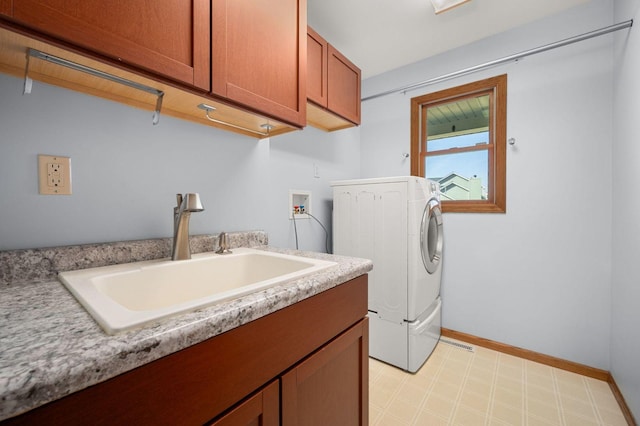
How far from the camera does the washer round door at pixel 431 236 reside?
1.87 meters

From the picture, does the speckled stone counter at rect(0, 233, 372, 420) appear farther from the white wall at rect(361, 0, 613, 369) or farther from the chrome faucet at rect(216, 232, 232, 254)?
the white wall at rect(361, 0, 613, 369)

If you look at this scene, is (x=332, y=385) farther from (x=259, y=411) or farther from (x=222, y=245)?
(x=222, y=245)

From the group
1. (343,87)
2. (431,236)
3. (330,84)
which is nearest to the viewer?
(330,84)

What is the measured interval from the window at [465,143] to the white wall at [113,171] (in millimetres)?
1661

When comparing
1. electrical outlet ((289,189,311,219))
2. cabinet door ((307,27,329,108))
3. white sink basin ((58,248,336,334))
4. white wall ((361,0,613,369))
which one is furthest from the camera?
electrical outlet ((289,189,311,219))

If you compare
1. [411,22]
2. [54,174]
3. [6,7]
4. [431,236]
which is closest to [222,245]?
[54,174]

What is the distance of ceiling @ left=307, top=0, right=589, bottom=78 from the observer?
1742 millimetres

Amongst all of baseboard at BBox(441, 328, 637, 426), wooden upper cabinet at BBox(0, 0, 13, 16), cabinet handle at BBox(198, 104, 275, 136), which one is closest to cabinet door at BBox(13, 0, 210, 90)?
wooden upper cabinet at BBox(0, 0, 13, 16)

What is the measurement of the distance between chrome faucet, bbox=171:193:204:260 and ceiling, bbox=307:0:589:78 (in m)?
1.56

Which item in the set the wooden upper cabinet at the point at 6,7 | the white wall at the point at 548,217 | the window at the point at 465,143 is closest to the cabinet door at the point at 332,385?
the wooden upper cabinet at the point at 6,7

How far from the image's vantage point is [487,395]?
1593 millimetres

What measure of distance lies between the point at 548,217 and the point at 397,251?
1.13m

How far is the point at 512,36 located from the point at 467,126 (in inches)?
27.4

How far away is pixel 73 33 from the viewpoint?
0.62 meters
